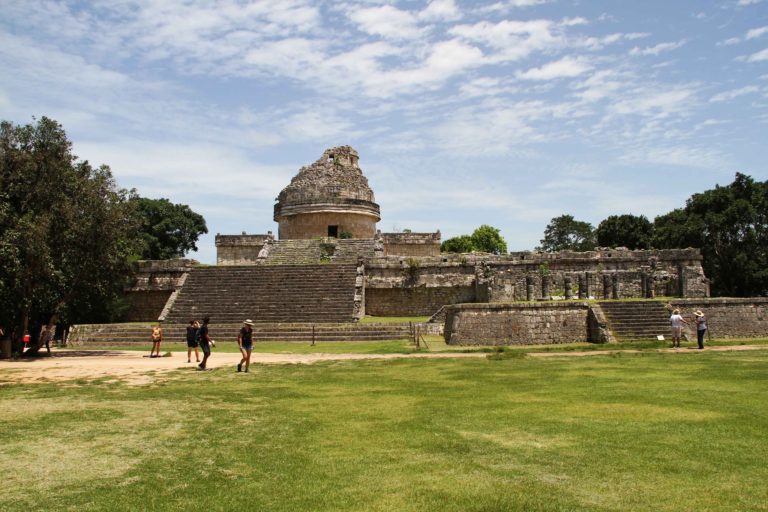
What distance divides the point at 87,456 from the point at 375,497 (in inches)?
131

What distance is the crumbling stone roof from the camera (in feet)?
123

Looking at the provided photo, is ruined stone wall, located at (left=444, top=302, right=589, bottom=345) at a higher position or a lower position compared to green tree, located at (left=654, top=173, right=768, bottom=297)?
lower

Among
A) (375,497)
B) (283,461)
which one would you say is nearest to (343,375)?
(283,461)

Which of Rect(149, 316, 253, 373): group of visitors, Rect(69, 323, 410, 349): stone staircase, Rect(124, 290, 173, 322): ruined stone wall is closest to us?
Rect(149, 316, 253, 373): group of visitors

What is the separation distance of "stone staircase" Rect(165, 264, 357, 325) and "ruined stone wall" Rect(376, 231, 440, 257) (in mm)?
8145

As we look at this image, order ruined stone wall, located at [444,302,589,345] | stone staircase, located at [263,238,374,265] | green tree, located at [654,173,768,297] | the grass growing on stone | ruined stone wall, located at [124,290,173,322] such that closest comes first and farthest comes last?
the grass growing on stone → ruined stone wall, located at [444,302,589,345] → ruined stone wall, located at [124,290,173,322] → stone staircase, located at [263,238,374,265] → green tree, located at [654,173,768,297]

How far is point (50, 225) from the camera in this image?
1806 centimetres

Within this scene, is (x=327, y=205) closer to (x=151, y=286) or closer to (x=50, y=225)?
(x=151, y=286)

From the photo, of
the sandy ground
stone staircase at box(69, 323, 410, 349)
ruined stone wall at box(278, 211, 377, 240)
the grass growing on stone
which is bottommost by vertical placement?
the grass growing on stone

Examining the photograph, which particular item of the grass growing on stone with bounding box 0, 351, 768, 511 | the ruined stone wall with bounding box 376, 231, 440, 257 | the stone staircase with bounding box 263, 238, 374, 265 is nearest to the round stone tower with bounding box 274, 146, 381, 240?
the ruined stone wall with bounding box 376, 231, 440, 257

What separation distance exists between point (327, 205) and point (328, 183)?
1.53 m

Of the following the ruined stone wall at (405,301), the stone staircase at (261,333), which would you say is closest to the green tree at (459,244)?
the ruined stone wall at (405,301)

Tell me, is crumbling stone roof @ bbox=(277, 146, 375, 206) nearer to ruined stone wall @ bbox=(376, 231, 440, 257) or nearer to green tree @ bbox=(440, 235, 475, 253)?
ruined stone wall @ bbox=(376, 231, 440, 257)

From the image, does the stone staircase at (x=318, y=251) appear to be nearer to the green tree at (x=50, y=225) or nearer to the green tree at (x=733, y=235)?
the green tree at (x=50, y=225)
